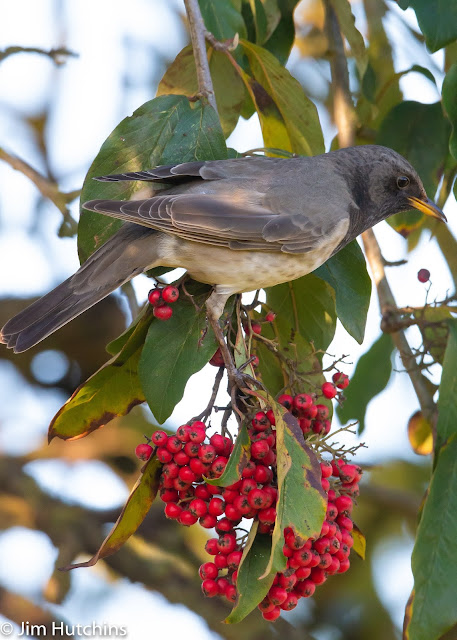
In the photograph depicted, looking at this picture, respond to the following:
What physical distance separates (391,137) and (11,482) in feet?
9.10

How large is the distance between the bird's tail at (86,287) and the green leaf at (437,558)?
1.34 meters

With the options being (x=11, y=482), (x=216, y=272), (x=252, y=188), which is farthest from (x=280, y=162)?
(x=11, y=482)

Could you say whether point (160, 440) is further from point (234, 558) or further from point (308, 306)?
point (308, 306)

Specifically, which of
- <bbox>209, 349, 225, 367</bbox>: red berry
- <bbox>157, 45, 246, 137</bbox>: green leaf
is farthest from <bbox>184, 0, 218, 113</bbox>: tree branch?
<bbox>209, 349, 225, 367</bbox>: red berry

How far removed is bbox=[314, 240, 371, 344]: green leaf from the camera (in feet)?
9.59

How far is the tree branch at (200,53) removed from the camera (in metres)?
3.16

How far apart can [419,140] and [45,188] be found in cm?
191

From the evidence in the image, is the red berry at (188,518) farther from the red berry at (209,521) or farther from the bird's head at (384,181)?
the bird's head at (384,181)

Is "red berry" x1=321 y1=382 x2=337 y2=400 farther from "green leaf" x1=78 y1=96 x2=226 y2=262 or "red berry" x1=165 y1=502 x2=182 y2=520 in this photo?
"green leaf" x1=78 y1=96 x2=226 y2=262

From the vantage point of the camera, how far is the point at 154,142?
10.3ft

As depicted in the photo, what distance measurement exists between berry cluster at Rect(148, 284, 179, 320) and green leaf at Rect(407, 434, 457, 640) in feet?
3.67

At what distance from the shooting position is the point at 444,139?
13.0 ft

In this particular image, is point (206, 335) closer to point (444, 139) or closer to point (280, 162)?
point (280, 162)

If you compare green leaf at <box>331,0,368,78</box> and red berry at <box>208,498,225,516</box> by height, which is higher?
green leaf at <box>331,0,368,78</box>
